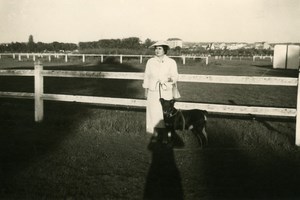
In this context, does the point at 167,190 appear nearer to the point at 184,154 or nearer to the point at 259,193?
the point at 259,193

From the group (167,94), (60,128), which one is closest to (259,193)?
(167,94)

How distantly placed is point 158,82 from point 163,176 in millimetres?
2157

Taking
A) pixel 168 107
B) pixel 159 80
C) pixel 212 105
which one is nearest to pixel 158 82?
pixel 159 80

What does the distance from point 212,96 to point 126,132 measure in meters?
7.39

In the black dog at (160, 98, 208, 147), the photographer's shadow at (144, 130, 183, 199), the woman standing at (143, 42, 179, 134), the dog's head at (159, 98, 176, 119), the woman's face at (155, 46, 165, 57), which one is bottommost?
the photographer's shadow at (144, 130, 183, 199)

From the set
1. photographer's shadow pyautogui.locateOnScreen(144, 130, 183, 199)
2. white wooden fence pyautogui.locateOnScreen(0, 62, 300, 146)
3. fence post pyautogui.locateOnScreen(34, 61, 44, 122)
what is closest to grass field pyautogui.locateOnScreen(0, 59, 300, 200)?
photographer's shadow pyautogui.locateOnScreen(144, 130, 183, 199)

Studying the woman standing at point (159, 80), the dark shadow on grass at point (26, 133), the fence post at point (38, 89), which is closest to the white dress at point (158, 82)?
the woman standing at point (159, 80)

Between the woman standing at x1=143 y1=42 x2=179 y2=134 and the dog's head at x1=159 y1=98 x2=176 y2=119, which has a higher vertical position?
the woman standing at x1=143 y1=42 x2=179 y2=134

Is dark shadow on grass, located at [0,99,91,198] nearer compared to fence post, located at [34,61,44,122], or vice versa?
dark shadow on grass, located at [0,99,91,198]

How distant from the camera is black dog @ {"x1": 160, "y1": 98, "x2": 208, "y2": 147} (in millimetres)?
6180

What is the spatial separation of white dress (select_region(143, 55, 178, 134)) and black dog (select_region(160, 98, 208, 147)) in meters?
0.57

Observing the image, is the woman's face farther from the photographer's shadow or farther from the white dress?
the photographer's shadow

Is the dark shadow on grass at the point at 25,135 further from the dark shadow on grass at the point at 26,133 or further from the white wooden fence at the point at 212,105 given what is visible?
the white wooden fence at the point at 212,105

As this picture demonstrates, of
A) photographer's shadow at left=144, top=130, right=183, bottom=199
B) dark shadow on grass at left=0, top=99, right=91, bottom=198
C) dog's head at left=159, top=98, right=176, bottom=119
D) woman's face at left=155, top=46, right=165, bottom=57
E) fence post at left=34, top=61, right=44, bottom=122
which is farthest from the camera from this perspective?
fence post at left=34, top=61, right=44, bottom=122
